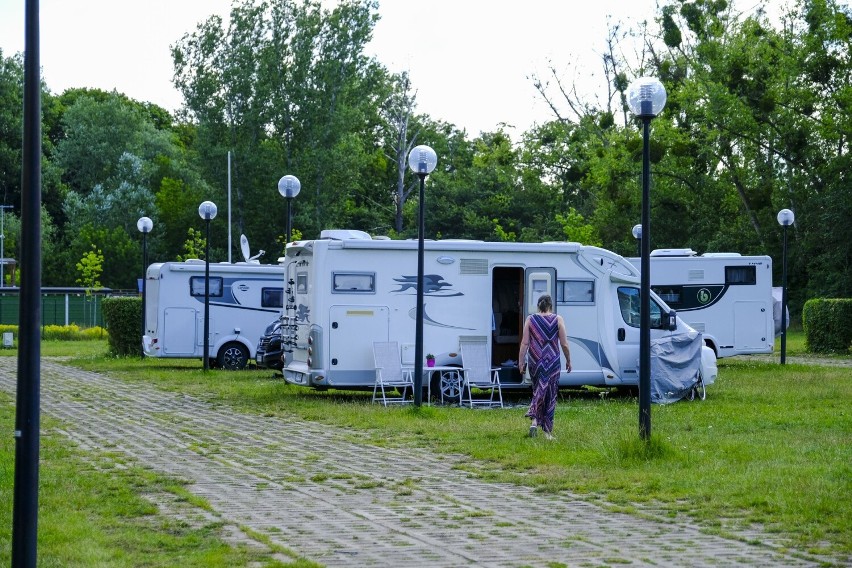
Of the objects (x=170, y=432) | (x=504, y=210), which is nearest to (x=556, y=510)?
(x=170, y=432)

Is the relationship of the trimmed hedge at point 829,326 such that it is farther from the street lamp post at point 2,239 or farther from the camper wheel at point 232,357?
the street lamp post at point 2,239

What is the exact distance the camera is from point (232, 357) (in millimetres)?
28000

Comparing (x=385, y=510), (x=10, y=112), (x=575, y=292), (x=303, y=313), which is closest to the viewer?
(x=385, y=510)

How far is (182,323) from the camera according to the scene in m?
27.9

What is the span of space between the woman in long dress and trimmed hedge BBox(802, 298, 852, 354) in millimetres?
22563

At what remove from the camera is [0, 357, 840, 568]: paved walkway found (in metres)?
7.14

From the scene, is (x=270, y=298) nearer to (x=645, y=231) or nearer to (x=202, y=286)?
(x=202, y=286)

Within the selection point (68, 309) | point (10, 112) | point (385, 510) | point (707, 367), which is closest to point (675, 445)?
point (385, 510)

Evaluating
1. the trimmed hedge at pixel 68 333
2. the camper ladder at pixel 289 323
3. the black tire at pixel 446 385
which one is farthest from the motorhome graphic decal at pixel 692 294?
the trimmed hedge at pixel 68 333

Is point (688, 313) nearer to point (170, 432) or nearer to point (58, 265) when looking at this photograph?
point (170, 432)

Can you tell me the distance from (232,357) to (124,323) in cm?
429

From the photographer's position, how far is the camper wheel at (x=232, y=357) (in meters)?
28.0

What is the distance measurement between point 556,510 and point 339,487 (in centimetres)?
195

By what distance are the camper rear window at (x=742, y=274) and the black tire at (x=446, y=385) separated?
37.7 ft
